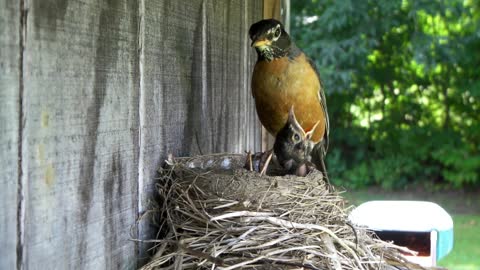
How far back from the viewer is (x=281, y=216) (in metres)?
2.02

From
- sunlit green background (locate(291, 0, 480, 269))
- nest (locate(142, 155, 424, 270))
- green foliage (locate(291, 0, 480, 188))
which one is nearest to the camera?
nest (locate(142, 155, 424, 270))

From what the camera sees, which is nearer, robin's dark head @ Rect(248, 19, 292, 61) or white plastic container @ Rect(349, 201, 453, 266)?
robin's dark head @ Rect(248, 19, 292, 61)

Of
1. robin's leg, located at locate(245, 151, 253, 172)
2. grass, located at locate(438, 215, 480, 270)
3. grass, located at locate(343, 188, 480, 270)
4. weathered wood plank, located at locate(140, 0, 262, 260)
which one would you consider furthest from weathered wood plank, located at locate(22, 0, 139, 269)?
grass, located at locate(343, 188, 480, 270)

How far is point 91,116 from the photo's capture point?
1.67m

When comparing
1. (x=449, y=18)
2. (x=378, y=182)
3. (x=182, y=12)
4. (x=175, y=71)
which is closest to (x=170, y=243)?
(x=175, y=71)

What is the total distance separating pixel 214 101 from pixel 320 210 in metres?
0.70

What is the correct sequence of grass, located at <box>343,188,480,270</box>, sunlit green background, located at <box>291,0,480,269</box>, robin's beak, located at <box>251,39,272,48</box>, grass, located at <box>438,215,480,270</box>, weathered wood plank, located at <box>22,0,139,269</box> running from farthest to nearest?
sunlit green background, located at <box>291,0,480,269</box> < grass, located at <box>343,188,480,270</box> < grass, located at <box>438,215,480,270</box> < robin's beak, located at <box>251,39,272,48</box> < weathered wood plank, located at <box>22,0,139,269</box>

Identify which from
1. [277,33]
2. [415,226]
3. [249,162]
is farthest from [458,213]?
[249,162]

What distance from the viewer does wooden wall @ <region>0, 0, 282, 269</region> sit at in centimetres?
137

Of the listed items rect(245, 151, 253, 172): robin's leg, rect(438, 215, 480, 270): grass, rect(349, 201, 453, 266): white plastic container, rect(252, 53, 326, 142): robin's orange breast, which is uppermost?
rect(252, 53, 326, 142): robin's orange breast

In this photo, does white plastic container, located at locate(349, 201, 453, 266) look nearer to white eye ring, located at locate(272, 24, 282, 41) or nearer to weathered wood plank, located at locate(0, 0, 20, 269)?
white eye ring, located at locate(272, 24, 282, 41)

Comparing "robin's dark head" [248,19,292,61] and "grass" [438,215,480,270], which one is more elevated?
"robin's dark head" [248,19,292,61]

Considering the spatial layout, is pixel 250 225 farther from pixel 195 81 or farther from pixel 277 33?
pixel 277 33

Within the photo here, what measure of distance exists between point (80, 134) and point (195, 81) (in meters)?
0.90
